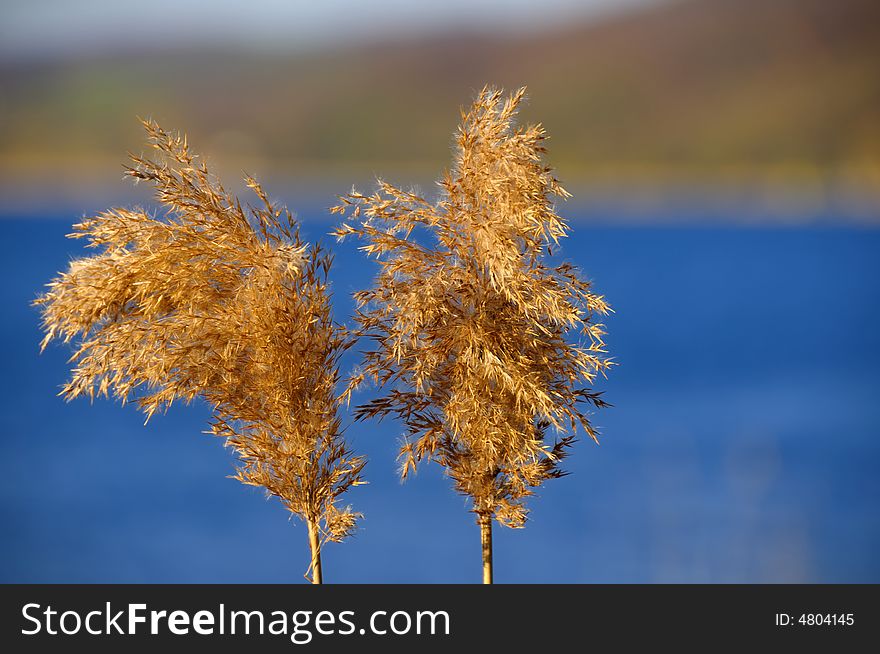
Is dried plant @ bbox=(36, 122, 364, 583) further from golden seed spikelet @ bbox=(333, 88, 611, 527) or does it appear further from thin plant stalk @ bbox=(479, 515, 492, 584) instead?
thin plant stalk @ bbox=(479, 515, 492, 584)

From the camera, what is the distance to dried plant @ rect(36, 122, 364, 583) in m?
4.88

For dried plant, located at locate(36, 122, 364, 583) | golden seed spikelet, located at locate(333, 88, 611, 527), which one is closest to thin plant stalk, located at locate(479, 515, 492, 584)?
golden seed spikelet, located at locate(333, 88, 611, 527)

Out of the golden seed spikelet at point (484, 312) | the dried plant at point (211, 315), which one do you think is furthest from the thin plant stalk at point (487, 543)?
the dried plant at point (211, 315)

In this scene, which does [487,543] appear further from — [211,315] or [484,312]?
[211,315]

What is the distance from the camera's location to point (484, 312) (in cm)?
495

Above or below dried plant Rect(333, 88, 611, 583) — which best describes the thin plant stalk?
below

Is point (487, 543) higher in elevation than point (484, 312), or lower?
lower

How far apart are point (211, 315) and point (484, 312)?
1.18 metres

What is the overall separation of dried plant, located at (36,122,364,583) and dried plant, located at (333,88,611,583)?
241mm

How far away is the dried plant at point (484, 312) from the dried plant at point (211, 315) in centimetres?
24

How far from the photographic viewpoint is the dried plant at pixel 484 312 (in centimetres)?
484

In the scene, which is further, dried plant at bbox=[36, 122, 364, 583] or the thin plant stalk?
the thin plant stalk

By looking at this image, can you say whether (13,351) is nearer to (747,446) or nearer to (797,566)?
(747,446)

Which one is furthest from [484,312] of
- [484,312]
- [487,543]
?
[487,543]
